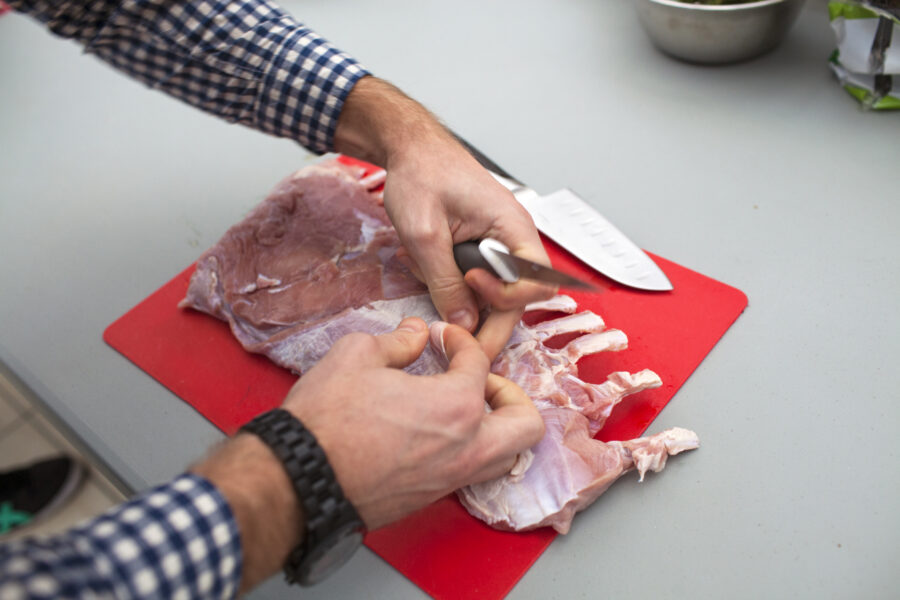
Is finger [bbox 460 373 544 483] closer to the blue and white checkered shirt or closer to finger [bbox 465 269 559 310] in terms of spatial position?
finger [bbox 465 269 559 310]

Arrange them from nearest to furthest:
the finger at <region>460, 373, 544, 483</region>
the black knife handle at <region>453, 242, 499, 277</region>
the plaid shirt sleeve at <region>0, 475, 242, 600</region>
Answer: the plaid shirt sleeve at <region>0, 475, 242, 600</region>, the finger at <region>460, 373, 544, 483</region>, the black knife handle at <region>453, 242, 499, 277</region>

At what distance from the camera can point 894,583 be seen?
4.25 ft

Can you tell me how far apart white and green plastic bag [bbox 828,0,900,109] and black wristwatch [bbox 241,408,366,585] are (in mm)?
2021

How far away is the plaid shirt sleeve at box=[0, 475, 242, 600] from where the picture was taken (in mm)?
871

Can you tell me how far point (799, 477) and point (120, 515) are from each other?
1277 millimetres

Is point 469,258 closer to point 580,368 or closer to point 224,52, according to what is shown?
point 580,368

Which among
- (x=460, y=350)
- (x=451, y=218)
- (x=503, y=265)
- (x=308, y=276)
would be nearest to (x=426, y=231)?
(x=451, y=218)

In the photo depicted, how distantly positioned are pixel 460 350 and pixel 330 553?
47 cm

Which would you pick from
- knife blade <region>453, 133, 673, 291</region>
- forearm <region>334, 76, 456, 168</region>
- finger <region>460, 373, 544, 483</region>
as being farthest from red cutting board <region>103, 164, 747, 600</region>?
forearm <region>334, 76, 456, 168</region>

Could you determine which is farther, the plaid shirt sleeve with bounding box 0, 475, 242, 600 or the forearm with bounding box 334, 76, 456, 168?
the forearm with bounding box 334, 76, 456, 168

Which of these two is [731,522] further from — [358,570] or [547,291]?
[358,570]

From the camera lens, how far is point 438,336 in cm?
155

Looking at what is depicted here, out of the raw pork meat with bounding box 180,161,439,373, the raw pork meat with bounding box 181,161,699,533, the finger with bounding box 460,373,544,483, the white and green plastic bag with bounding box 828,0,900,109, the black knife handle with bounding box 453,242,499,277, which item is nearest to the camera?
the finger with bounding box 460,373,544,483

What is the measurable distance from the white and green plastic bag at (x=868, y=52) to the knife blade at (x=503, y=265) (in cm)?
135
